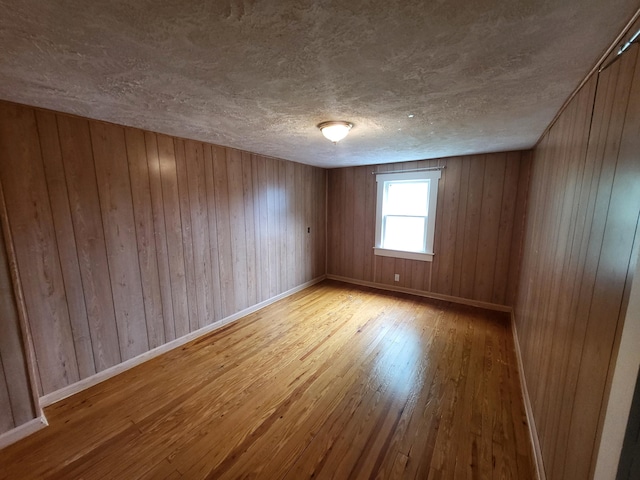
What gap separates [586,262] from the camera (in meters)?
1.12

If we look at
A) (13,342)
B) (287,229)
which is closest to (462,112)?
(287,229)

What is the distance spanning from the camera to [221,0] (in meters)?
0.85

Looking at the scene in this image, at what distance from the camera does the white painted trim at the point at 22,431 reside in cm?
165

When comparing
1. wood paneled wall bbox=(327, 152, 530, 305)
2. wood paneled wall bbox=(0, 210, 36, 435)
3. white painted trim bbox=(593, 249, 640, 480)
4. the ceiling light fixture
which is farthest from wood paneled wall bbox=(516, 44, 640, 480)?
wood paneled wall bbox=(0, 210, 36, 435)

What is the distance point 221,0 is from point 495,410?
2.84 meters

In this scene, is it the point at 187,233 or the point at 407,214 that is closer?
the point at 187,233

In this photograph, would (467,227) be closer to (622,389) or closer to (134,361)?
(622,389)

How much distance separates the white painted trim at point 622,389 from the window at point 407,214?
3415 millimetres

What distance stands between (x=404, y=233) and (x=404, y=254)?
0.36m

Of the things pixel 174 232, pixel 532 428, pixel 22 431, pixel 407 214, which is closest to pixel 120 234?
pixel 174 232

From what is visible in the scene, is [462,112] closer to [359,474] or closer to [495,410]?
[495,410]

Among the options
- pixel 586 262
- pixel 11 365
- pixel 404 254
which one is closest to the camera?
pixel 586 262

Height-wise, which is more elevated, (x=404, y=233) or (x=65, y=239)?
(x=65, y=239)

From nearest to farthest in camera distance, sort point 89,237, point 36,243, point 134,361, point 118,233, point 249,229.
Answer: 1. point 36,243
2. point 89,237
3. point 118,233
4. point 134,361
5. point 249,229
